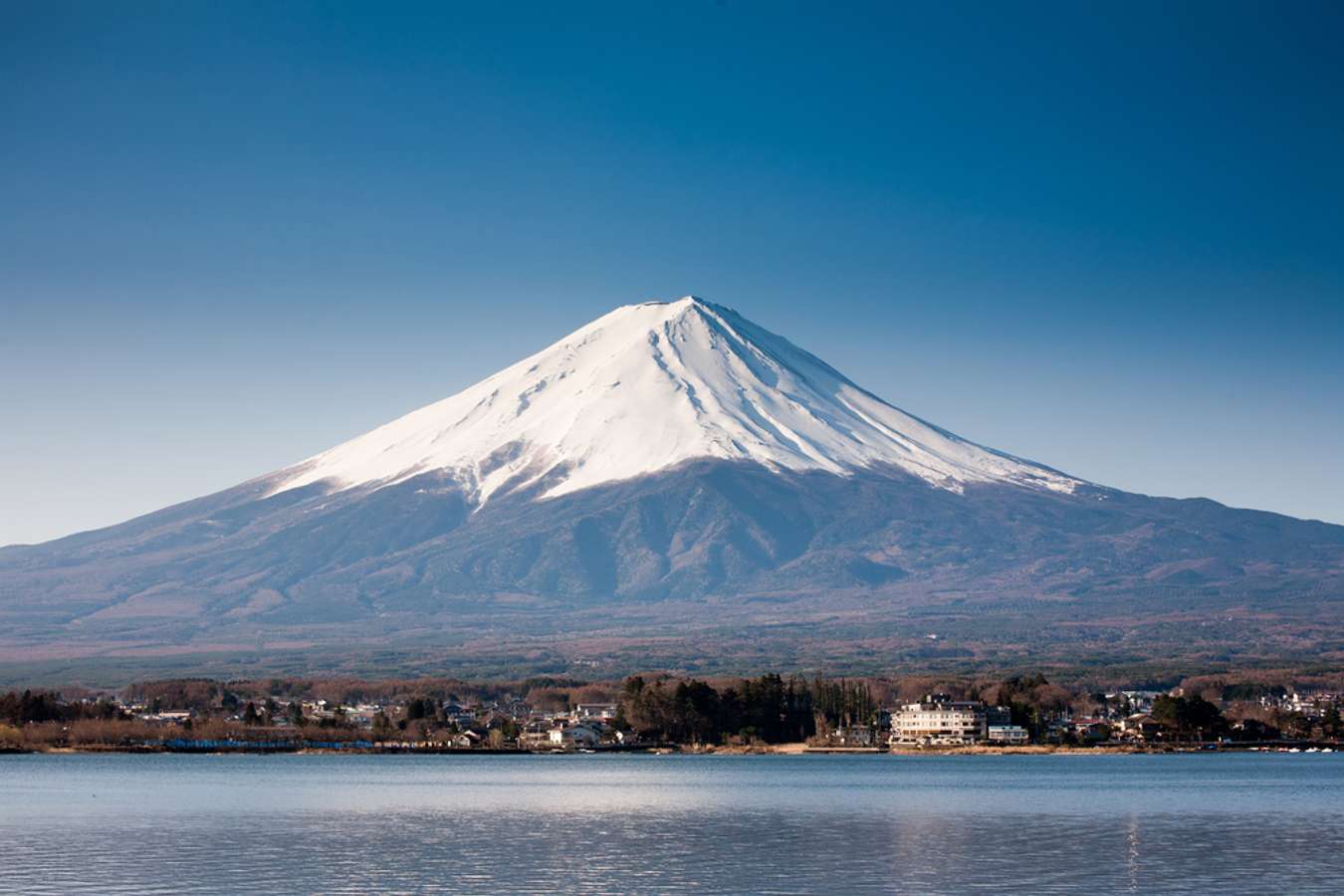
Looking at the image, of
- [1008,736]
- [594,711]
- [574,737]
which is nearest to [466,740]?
[574,737]

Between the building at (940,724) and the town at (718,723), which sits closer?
the town at (718,723)

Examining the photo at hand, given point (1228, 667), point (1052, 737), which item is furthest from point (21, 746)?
point (1228, 667)

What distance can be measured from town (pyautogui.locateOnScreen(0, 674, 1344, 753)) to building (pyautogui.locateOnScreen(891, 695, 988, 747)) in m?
0.08

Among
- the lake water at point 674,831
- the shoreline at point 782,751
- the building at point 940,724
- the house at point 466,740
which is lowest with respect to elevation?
the lake water at point 674,831

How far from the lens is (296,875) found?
37.0 meters

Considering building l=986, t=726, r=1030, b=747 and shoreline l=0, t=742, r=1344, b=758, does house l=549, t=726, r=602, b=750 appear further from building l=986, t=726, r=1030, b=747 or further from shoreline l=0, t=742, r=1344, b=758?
building l=986, t=726, r=1030, b=747

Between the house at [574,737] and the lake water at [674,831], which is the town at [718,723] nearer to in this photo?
the house at [574,737]

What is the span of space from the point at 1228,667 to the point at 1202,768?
76.4m

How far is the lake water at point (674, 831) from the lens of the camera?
36.4 meters

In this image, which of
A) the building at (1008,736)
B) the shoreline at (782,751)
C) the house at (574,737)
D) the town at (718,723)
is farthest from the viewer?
the house at (574,737)

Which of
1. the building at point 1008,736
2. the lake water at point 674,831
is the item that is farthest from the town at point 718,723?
the lake water at point 674,831

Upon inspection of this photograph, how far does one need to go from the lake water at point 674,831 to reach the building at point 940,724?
84.9 feet

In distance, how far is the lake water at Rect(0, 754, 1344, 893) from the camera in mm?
36438

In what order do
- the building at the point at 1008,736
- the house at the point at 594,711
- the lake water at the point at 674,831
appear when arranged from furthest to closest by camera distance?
the house at the point at 594,711
the building at the point at 1008,736
the lake water at the point at 674,831
